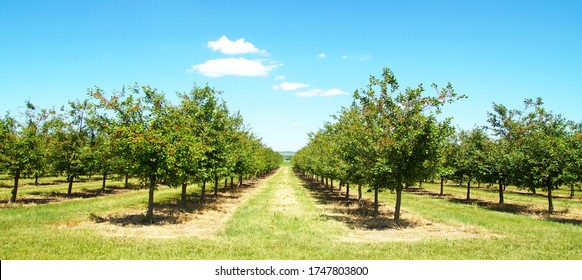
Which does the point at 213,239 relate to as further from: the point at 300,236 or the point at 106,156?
the point at 106,156

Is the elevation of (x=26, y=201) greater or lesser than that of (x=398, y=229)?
lesser

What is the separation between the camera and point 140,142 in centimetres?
1819

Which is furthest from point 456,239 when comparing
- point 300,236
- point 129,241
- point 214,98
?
point 214,98

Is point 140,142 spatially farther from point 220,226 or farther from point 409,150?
point 409,150

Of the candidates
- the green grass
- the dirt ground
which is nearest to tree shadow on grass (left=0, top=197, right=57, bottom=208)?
the green grass

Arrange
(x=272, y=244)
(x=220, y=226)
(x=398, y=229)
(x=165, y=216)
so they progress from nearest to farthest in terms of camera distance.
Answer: (x=272, y=244)
(x=398, y=229)
(x=220, y=226)
(x=165, y=216)

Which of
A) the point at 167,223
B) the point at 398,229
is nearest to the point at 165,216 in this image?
the point at 167,223

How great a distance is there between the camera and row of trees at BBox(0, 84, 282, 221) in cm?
1908

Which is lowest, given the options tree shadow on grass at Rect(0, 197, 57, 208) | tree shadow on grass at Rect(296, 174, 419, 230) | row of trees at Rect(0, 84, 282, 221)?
tree shadow on grass at Rect(0, 197, 57, 208)

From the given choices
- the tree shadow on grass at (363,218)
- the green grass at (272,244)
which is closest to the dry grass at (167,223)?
the green grass at (272,244)

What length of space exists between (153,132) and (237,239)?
24.3ft

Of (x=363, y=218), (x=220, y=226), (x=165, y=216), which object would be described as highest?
(x=363, y=218)

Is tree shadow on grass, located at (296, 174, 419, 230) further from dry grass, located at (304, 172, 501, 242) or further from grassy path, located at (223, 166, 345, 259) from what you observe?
grassy path, located at (223, 166, 345, 259)
